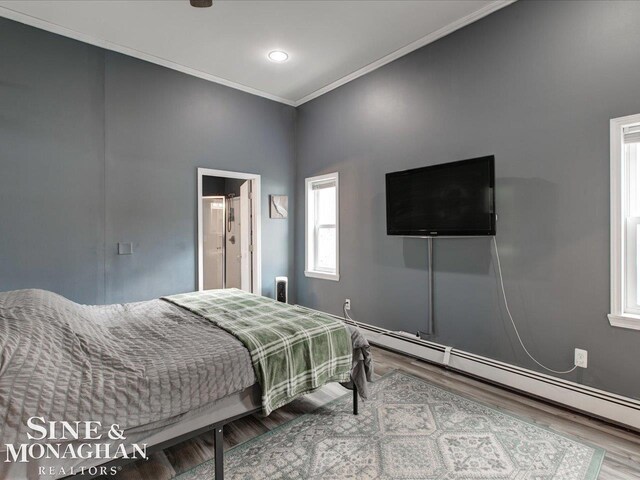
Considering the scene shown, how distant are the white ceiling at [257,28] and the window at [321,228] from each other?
1.45 metres

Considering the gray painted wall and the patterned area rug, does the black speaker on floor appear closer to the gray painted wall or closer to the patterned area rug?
the gray painted wall

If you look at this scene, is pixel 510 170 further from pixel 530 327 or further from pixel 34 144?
pixel 34 144

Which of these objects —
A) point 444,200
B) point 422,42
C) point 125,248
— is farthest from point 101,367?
point 422,42

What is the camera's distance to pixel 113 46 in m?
3.33

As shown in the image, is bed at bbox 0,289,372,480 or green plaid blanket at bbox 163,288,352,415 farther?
green plaid blanket at bbox 163,288,352,415

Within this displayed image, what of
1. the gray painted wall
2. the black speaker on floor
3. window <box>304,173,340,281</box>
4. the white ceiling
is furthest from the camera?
the black speaker on floor

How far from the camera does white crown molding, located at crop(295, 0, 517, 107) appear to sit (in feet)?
9.07

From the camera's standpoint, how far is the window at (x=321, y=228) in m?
4.46

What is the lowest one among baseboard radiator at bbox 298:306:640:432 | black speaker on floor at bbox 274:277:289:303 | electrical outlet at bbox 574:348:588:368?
baseboard radiator at bbox 298:306:640:432

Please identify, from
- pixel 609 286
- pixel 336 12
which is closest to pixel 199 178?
pixel 336 12

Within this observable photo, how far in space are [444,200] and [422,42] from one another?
167 cm

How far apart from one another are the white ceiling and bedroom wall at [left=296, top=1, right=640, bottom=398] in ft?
0.90

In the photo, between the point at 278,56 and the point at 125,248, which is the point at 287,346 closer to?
the point at 125,248
